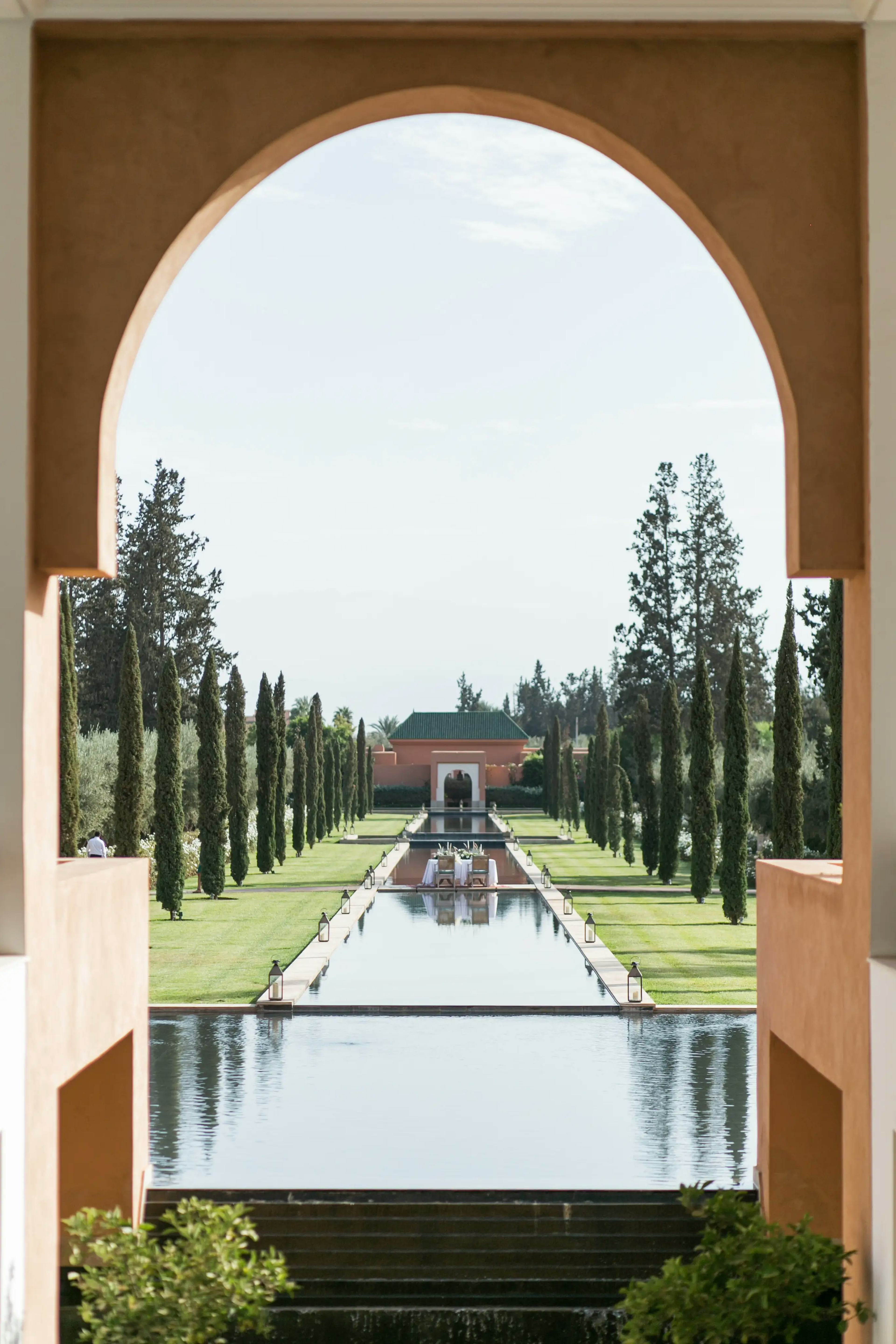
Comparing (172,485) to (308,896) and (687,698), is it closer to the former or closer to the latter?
(687,698)

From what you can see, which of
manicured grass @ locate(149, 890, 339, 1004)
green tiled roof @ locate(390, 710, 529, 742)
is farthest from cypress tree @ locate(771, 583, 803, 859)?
green tiled roof @ locate(390, 710, 529, 742)

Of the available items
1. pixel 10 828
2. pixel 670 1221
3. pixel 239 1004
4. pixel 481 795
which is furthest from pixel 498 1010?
pixel 481 795

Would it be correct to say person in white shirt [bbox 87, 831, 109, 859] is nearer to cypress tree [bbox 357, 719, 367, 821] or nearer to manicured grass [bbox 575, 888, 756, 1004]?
manicured grass [bbox 575, 888, 756, 1004]

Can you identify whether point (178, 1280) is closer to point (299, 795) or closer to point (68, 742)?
point (68, 742)

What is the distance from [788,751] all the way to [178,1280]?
1477cm

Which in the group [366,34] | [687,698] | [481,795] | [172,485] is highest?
[172,485]

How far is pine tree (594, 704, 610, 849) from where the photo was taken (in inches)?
1437

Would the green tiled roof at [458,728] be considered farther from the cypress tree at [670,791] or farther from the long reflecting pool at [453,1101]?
the long reflecting pool at [453,1101]

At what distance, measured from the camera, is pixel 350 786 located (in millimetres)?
49188

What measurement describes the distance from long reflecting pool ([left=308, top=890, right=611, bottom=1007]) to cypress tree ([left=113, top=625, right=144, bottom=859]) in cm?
370

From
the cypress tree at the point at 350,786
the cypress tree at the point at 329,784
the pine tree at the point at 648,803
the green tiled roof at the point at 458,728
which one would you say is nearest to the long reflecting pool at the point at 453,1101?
the pine tree at the point at 648,803

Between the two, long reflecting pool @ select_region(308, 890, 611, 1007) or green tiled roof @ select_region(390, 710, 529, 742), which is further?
green tiled roof @ select_region(390, 710, 529, 742)

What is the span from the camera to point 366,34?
646 centimetres

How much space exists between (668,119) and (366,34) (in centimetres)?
146
